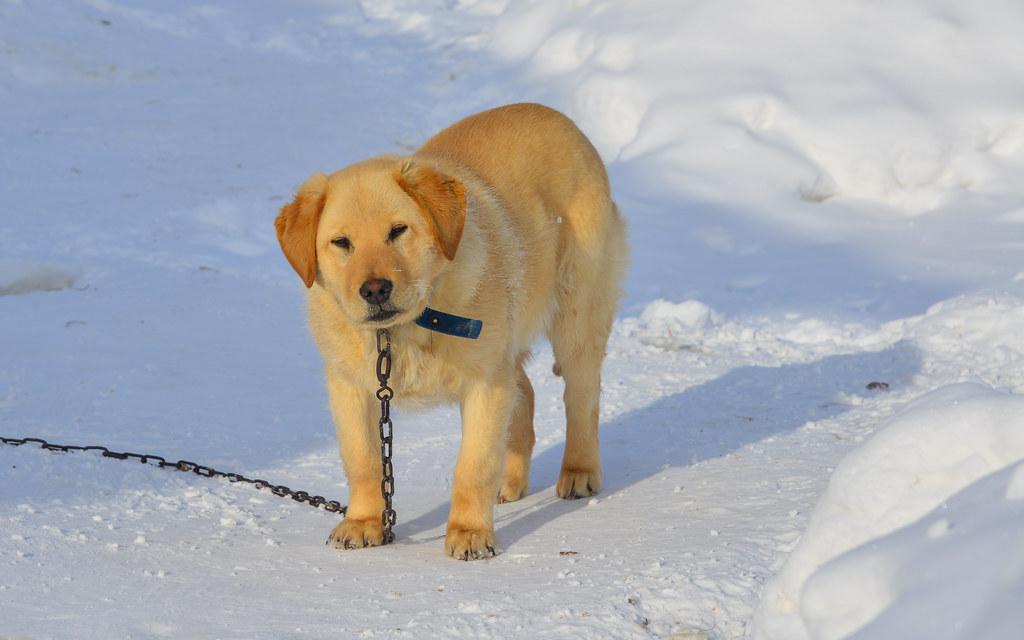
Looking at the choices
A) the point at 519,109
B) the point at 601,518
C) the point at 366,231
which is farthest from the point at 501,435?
the point at 519,109

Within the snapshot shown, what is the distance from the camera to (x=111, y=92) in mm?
11938

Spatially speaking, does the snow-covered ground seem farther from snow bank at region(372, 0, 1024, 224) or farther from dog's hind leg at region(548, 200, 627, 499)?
dog's hind leg at region(548, 200, 627, 499)

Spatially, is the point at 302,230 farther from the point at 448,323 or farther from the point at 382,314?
the point at 448,323

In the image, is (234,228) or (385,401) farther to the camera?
(234,228)

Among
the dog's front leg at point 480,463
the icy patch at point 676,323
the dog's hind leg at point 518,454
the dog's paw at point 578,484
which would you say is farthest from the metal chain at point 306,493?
the icy patch at point 676,323

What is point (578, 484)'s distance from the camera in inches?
199

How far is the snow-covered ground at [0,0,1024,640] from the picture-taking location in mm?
3293

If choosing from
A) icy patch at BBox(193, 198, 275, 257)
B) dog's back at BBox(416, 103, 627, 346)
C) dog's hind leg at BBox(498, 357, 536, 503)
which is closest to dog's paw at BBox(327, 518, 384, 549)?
dog's hind leg at BBox(498, 357, 536, 503)

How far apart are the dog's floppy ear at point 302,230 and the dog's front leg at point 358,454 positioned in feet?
1.58

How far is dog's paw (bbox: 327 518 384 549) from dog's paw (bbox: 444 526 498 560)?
10.8 inches

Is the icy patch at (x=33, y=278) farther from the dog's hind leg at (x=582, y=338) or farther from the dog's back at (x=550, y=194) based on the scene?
the dog's hind leg at (x=582, y=338)

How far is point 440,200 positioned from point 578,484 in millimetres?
1491

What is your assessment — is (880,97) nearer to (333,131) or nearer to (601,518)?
(333,131)

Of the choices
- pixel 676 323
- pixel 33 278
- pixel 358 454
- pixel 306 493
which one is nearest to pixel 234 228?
pixel 33 278
